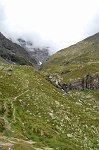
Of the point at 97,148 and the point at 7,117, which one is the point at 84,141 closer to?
the point at 97,148

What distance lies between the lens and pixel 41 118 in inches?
4311

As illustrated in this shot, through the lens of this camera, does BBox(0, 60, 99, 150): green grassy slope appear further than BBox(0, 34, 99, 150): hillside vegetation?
Yes

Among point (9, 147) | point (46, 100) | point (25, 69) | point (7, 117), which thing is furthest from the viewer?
point (25, 69)

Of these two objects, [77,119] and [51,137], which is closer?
[51,137]

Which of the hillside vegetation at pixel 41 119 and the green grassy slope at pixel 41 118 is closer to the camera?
the hillside vegetation at pixel 41 119

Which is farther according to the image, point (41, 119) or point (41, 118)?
point (41, 118)

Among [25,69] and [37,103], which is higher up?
[25,69]

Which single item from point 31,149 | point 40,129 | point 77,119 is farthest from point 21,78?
point 31,149

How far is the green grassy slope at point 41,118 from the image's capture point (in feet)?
313

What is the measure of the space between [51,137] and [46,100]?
25.3 metres

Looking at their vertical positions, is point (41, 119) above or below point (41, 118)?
below

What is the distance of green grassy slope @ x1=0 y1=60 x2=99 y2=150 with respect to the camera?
95.4 metres

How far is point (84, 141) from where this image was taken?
103 meters

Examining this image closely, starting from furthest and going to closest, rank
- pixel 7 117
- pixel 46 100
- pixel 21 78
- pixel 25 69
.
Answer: pixel 25 69, pixel 21 78, pixel 46 100, pixel 7 117
